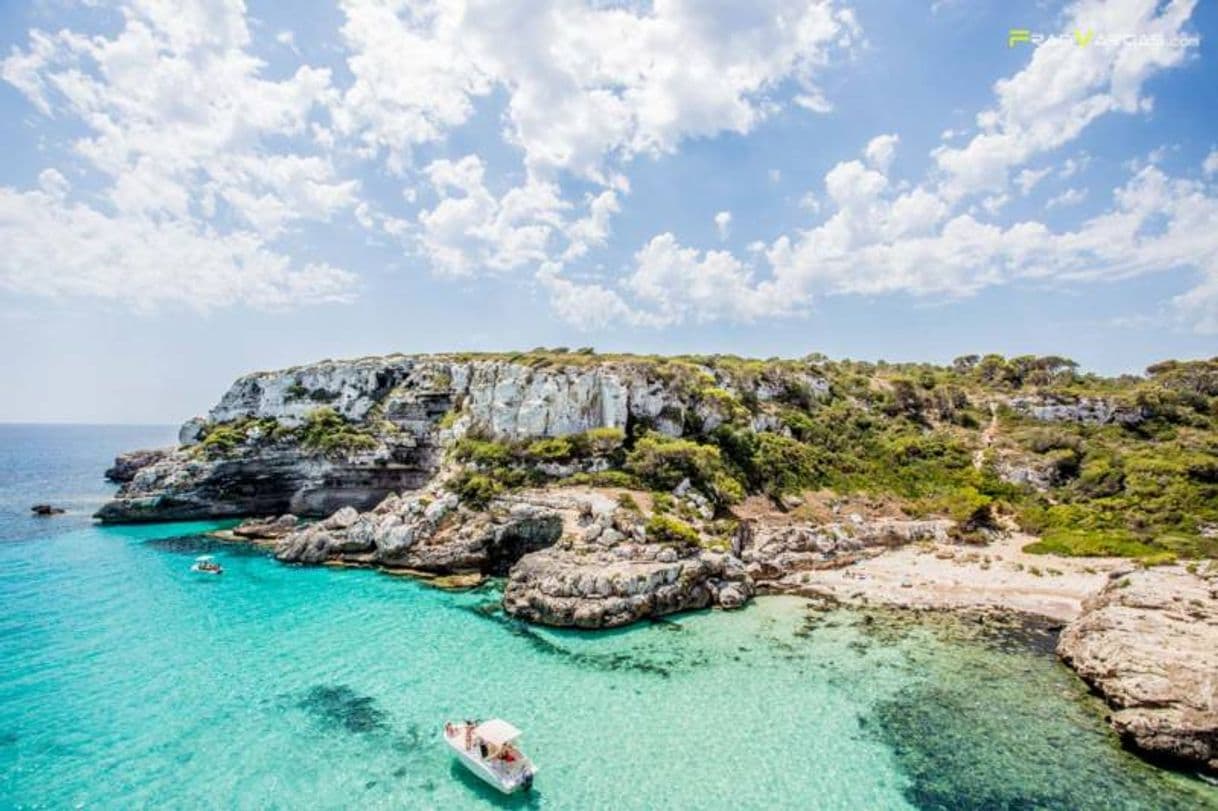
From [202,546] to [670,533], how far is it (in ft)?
119

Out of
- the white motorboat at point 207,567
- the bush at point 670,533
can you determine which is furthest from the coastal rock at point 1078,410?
the white motorboat at point 207,567

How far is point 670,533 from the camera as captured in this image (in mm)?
32562

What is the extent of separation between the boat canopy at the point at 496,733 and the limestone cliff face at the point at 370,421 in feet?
101

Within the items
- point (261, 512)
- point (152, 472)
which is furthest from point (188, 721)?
point (152, 472)

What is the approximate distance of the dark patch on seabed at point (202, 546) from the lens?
41312 millimetres

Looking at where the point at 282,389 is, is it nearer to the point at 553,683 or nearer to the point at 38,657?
the point at 38,657

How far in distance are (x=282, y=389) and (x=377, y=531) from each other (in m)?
31.7

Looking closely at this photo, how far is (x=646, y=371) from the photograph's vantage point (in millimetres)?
49875

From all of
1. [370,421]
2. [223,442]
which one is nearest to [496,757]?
[370,421]

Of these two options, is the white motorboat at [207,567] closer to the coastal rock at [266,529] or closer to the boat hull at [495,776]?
the coastal rock at [266,529]

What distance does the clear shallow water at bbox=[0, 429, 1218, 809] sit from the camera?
1590 cm

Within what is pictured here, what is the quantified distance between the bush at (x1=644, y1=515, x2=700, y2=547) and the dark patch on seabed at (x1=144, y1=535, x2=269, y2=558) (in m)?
28.1

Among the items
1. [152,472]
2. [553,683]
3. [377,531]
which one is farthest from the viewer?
→ [152,472]

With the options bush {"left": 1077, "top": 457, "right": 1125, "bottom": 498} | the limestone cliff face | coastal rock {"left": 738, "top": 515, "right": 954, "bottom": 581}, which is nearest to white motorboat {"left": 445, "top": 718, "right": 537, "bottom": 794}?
coastal rock {"left": 738, "top": 515, "right": 954, "bottom": 581}
